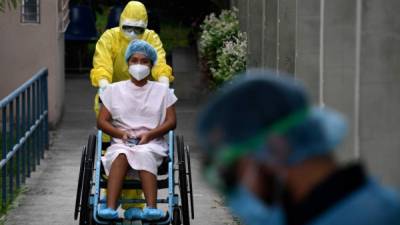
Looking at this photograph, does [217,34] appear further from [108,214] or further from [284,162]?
[284,162]

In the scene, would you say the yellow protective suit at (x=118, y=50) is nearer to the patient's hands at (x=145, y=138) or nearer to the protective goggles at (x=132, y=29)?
the protective goggles at (x=132, y=29)

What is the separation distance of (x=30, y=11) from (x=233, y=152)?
48.4 feet

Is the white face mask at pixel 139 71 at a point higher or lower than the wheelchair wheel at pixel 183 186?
higher

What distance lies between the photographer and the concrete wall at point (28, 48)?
1667cm

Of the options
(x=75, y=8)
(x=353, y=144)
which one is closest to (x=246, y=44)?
(x=353, y=144)

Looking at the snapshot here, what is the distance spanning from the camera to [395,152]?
6465 millimetres

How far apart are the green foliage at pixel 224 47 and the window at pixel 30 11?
8.15 feet

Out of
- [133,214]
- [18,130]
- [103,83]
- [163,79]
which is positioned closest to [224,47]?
[18,130]

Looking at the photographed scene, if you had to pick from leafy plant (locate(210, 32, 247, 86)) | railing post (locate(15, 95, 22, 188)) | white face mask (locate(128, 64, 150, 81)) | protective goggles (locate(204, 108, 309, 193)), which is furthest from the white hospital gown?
protective goggles (locate(204, 108, 309, 193))

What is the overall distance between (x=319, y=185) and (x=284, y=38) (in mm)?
7651

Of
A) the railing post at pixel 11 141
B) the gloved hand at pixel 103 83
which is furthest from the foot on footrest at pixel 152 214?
the railing post at pixel 11 141

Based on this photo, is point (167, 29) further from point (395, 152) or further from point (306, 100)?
point (306, 100)

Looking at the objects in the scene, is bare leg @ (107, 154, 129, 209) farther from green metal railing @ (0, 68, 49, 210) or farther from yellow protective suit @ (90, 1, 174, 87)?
green metal railing @ (0, 68, 49, 210)

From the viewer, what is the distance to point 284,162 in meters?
2.29
